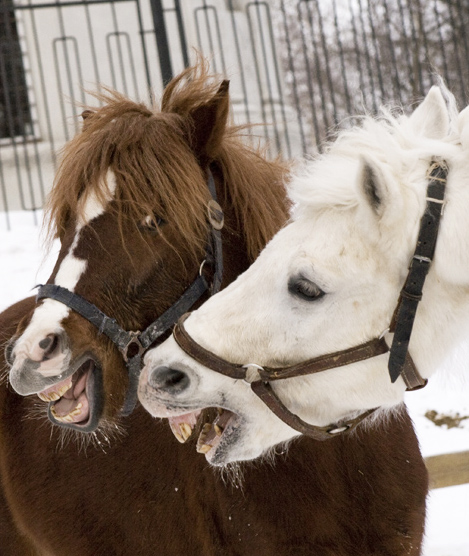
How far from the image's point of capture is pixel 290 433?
2.04 m

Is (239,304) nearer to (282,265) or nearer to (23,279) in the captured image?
Result: (282,265)

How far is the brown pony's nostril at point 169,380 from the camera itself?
6.38 feet

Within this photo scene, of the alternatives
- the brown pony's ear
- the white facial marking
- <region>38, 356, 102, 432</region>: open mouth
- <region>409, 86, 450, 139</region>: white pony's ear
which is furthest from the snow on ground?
the brown pony's ear

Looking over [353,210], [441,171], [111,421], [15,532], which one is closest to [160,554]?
[111,421]

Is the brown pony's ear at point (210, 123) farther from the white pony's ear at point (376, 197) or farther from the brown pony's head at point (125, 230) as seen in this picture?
the white pony's ear at point (376, 197)

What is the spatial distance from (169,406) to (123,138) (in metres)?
0.91

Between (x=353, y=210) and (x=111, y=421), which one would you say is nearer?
(x=353, y=210)

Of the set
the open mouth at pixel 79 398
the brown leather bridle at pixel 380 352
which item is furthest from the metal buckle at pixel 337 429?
the open mouth at pixel 79 398

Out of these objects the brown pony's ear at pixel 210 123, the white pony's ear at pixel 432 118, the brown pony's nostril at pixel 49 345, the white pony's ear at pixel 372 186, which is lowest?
the brown pony's nostril at pixel 49 345

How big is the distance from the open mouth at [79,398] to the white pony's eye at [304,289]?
2.29 ft

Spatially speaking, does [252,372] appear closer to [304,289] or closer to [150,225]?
[304,289]

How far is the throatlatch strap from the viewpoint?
178 centimetres

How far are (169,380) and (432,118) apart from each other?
106cm

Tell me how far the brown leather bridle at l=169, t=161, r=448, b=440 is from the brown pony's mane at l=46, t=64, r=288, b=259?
0.48 metres
